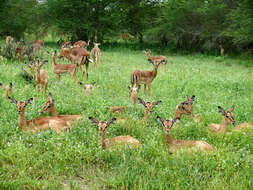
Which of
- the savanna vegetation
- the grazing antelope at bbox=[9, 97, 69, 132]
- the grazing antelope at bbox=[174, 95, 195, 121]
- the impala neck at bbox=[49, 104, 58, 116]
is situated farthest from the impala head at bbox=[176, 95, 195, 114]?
the impala neck at bbox=[49, 104, 58, 116]

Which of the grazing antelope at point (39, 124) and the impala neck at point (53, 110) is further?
the impala neck at point (53, 110)

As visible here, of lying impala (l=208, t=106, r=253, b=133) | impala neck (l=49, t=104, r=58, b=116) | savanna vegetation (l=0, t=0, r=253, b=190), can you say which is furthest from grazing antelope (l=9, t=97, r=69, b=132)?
lying impala (l=208, t=106, r=253, b=133)

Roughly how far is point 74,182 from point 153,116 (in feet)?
9.91

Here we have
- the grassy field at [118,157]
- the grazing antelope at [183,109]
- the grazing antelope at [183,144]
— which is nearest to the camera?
the grassy field at [118,157]

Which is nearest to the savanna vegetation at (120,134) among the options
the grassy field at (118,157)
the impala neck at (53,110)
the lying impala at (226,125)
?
the grassy field at (118,157)

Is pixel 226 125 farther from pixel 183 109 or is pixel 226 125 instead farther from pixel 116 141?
pixel 116 141

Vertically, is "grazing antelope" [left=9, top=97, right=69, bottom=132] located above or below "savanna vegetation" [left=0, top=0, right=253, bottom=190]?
above

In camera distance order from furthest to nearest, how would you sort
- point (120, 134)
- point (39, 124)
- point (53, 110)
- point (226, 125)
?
point (53, 110) → point (226, 125) → point (120, 134) → point (39, 124)

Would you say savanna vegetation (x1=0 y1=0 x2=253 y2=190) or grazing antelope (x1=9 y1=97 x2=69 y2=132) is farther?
grazing antelope (x1=9 y1=97 x2=69 y2=132)

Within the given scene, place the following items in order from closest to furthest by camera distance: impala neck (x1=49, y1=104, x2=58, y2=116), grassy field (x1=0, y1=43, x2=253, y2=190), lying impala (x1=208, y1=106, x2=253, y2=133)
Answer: grassy field (x1=0, y1=43, x2=253, y2=190)
lying impala (x1=208, y1=106, x2=253, y2=133)
impala neck (x1=49, y1=104, x2=58, y2=116)

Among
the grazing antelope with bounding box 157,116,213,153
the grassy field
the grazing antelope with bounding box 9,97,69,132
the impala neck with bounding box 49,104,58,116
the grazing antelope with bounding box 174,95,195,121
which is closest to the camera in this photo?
the grassy field

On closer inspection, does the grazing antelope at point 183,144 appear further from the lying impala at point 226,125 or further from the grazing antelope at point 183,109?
the grazing antelope at point 183,109

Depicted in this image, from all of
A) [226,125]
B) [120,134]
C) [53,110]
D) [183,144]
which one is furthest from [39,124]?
[226,125]

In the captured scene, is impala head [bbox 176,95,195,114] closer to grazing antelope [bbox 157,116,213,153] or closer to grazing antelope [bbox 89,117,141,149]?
grazing antelope [bbox 157,116,213,153]
